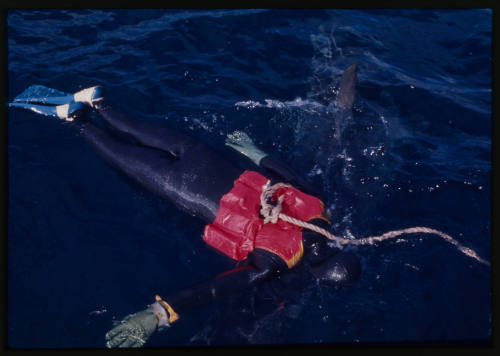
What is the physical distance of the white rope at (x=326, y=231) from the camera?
4.80 metres

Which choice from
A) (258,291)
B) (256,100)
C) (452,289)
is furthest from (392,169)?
(258,291)

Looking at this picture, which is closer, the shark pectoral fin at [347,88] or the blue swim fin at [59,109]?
the blue swim fin at [59,109]

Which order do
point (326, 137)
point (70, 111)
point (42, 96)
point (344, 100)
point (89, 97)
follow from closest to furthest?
point (70, 111) → point (89, 97) → point (42, 96) → point (326, 137) → point (344, 100)

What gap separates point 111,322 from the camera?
455cm

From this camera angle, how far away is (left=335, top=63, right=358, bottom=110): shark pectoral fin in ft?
22.0

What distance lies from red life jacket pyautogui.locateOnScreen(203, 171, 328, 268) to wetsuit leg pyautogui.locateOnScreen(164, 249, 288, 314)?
0.11m

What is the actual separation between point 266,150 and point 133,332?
11.3 feet

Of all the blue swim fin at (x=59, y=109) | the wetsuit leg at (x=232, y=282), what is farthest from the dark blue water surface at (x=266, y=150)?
the wetsuit leg at (x=232, y=282)

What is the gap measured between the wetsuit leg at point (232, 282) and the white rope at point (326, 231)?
461 mm

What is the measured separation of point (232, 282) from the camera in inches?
178

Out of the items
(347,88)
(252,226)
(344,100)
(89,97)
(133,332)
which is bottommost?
(133,332)

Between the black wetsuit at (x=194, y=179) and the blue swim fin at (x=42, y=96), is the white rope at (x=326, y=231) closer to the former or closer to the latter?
the black wetsuit at (x=194, y=179)

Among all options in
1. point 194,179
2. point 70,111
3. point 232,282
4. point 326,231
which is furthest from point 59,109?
point 326,231

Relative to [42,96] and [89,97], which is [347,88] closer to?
[89,97]
